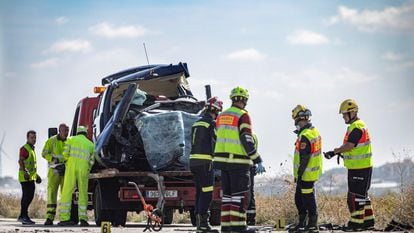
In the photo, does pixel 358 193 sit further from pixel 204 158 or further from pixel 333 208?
pixel 333 208

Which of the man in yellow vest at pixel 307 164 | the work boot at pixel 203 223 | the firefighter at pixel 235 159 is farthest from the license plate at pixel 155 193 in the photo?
the firefighter at pixel 235 159

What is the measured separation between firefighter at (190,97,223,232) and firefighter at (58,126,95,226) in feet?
13.5

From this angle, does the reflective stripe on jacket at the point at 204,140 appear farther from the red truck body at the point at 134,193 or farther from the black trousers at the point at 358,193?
the red truck body at the point at 134,193

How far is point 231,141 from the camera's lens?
45.6 ft

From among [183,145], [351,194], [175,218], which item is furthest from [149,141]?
[175,218]

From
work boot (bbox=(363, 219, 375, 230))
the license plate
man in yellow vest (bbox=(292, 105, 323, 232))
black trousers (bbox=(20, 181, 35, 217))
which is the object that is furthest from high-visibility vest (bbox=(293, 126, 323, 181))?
black trousers (bbox=(20, 181, 35, 217))

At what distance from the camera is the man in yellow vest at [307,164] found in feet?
48.0

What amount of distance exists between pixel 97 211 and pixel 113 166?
0.86m

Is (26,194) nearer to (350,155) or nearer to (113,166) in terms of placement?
(113,166)

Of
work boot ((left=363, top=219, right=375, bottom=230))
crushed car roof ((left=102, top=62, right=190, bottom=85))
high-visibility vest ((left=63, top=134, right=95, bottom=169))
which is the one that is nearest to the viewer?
work boot ((left=363, top=219, right=375, bottom=230))

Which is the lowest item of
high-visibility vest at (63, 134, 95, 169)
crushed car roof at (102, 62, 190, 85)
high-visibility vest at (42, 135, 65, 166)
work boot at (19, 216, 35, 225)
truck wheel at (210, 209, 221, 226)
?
truck wheel at (210, 209, 221, 226)

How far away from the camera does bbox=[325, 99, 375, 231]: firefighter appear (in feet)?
49.7

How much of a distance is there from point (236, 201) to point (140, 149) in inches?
192

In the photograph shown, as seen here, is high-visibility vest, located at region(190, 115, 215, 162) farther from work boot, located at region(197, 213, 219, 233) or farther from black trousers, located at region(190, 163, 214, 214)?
work boot, located at region(197, 213, 219, 233)
